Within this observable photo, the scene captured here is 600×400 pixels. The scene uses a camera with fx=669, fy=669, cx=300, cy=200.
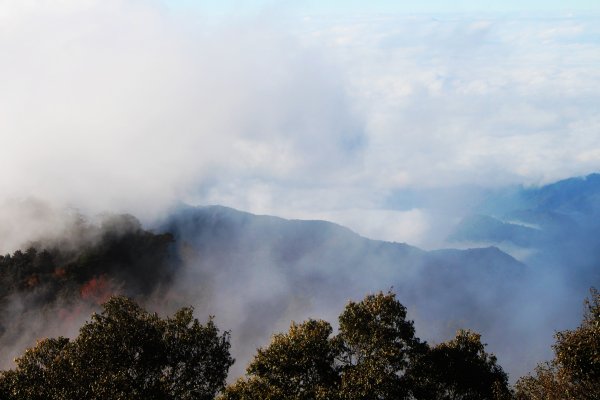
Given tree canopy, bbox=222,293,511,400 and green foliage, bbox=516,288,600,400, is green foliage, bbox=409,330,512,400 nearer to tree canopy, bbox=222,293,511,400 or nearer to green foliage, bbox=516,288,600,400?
tree canopy, bbox=222,293,511,400

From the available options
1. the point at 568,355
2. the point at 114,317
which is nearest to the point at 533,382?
the point at 568,355

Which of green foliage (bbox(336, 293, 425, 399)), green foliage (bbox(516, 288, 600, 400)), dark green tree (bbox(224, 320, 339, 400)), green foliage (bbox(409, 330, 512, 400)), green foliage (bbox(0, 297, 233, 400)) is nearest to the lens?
green foliage (bbox(516, 288, 600, 400))

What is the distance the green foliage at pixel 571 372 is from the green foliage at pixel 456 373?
823 centimetres

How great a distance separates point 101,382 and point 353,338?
23684 millimetres

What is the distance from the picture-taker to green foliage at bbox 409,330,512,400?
66.2 m

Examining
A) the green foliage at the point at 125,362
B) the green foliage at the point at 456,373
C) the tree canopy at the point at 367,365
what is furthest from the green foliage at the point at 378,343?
the green foliage at the point at 125,362

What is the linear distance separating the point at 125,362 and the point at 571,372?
41.9 meters

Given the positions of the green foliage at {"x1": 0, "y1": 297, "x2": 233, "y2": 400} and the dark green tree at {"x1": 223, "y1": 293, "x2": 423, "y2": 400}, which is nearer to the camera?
the dark green tree at {"x1": 223, "y1": 293, "x2": 423, "y2": 400}

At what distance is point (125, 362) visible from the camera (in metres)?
67.1

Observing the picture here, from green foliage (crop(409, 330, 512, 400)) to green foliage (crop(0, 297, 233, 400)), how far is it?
20919 millimetres

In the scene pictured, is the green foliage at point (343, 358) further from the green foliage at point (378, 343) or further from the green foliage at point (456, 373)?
the green foliage at point (456, 373)

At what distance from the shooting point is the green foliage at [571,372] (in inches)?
2126

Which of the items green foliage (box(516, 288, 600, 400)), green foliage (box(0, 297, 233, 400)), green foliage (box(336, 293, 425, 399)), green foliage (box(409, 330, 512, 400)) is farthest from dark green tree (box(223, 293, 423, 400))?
green foliage (box(516, 288, 600, 400))

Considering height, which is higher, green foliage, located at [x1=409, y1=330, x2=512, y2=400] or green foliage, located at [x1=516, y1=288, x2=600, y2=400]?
green foliage, located at [x1=516, y1=288, x2=600, y2=400]
